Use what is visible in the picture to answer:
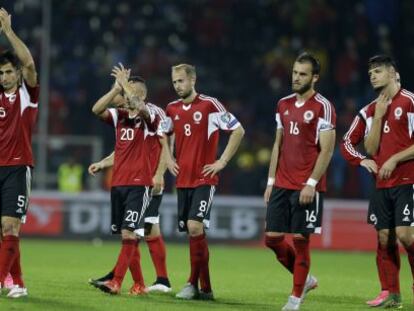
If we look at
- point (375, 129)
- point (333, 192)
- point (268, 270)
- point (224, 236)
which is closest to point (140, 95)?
point (375, 129)

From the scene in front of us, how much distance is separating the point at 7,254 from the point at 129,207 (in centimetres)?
146

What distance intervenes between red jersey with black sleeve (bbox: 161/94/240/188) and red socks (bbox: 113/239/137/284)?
78 centimetres

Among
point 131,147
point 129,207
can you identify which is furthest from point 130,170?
point 129,207

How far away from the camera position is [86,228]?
21.1 meters

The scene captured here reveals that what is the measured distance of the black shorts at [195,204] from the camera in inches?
418

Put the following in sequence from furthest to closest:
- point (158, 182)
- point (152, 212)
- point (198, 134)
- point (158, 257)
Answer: point (152, 212) → point (158, 257) → point (158, 182) → point (198, 134)

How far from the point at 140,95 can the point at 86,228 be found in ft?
34.4

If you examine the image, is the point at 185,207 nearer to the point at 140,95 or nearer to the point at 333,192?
the point at 140,95

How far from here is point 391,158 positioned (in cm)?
1004

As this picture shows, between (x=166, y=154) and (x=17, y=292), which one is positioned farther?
(x=166, y=154)

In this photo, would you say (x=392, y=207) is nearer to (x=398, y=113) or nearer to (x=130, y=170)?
(x=398, y=113)

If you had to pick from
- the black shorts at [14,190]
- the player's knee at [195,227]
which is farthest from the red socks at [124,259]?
the black shorts at [14,190]

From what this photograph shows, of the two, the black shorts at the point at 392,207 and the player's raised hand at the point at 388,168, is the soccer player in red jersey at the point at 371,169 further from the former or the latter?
the player's raised hand at the point at 388,168

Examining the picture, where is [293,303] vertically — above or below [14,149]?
below
